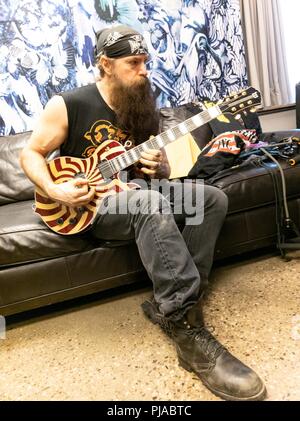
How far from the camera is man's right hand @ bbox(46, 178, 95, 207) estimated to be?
1104 mm

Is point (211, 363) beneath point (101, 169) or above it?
beneath

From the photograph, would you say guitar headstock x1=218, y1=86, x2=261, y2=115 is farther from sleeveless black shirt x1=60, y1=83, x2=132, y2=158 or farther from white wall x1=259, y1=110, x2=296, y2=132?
white wall x1=259, y1=110, x2=296, y2=132

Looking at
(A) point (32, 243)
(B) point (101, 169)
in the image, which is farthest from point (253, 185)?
(A) point (32, 243)

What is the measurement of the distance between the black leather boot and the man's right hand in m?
0.48

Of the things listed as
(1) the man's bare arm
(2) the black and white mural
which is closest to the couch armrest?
(2) the black and white mural

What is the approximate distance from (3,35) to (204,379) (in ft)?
6.45

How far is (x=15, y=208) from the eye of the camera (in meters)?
1.56

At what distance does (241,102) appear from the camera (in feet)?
3.87

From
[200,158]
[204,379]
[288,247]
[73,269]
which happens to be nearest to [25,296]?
[73,269]

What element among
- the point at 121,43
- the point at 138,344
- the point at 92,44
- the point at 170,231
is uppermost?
the point at 92,44

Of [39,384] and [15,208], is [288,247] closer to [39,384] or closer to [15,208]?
[39,384]

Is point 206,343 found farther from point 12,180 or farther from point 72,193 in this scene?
point 12,180

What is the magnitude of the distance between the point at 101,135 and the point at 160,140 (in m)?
0.23

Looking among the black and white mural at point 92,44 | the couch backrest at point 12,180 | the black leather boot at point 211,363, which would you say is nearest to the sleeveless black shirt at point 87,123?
the couch backrest at point 12,180
